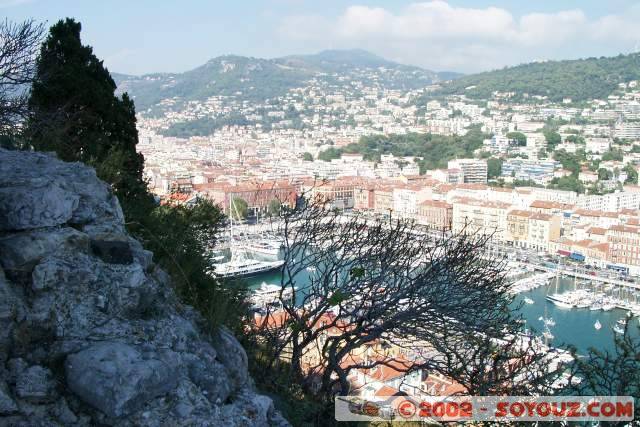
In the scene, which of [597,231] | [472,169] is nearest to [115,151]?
[597,231]

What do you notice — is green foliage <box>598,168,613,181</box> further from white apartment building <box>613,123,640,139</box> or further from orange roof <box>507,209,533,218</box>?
white apartment building <box>613,123,640,139</box>

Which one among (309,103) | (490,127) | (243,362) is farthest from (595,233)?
(309,103)

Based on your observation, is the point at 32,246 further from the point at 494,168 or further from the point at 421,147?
the point at 421,147

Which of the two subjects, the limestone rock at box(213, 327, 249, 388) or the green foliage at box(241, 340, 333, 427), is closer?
the limestone rock at box(213, 327, 249, 388)

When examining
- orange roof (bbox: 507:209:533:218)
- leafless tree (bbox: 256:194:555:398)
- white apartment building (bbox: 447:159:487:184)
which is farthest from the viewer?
white apartment building (bbox: 447:159:487:184)

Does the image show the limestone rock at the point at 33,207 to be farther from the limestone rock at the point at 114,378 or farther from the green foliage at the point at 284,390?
the green foliage at the point at 284,390

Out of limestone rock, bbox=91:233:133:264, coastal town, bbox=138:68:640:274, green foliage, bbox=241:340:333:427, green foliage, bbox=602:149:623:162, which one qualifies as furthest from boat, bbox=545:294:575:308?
green foliage, bbox=602:149:623:162

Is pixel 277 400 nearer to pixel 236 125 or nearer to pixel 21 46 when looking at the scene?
pixel 21 46
